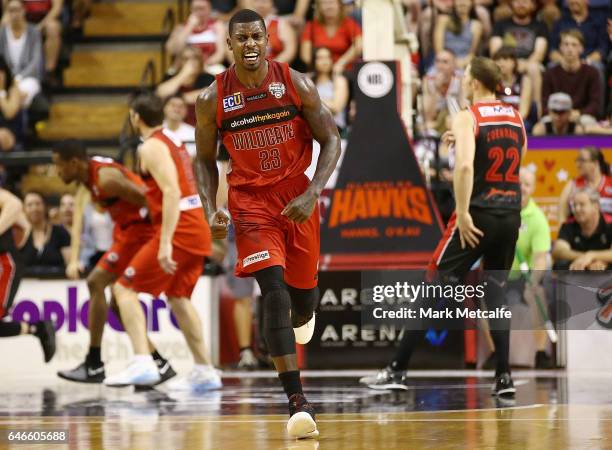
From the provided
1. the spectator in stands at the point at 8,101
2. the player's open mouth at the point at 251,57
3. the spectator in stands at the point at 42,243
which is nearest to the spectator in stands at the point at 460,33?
the spectator in stands at the point at 42,243

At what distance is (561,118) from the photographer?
12203 mm

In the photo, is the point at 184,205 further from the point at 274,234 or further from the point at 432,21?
the point at 432,21

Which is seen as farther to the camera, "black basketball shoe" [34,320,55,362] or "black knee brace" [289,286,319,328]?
"black basketball shoe" [34,320,55,362]

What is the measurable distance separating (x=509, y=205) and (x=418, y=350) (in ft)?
9.25

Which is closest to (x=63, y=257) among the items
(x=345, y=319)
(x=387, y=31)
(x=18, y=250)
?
(x=18, y=250)

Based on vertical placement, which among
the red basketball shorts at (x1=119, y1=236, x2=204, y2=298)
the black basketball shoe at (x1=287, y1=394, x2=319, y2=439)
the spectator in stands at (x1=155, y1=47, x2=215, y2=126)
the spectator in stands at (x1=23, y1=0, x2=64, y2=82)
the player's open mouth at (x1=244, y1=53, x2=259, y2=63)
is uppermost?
the spectator in stands at (x1=23, y1=0, x2=64, y2=82)

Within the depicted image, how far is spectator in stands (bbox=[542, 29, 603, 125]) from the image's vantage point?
41.8ft

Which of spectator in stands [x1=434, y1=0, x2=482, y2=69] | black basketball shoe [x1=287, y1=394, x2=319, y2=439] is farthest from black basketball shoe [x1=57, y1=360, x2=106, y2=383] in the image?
spectator in stands [x1=434, y1=0, x2=482, y2=69]

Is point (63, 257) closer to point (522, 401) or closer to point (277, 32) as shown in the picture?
point (277, 32)

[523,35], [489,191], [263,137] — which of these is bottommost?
[489,191]

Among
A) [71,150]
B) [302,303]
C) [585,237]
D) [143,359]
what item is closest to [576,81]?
[585,237]

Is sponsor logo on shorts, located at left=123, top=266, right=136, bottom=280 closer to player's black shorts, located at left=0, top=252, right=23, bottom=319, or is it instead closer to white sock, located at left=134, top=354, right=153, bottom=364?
white sock, located at left=134, top=354, right=153, bottom=364

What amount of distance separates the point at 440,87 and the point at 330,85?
48.0 inches

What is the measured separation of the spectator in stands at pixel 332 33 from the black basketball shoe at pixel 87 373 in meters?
5.54
